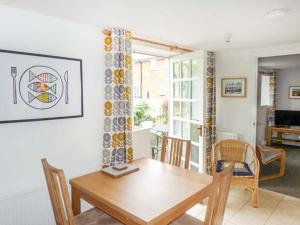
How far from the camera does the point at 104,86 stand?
2.60 m

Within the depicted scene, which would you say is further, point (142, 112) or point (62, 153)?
point (142, 112)

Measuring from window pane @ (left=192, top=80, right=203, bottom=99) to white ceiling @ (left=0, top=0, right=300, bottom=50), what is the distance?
0.74 meters

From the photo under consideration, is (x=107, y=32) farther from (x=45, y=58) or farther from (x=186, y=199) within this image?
(x=186, y=199)

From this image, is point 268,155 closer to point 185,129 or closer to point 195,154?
point 195,154

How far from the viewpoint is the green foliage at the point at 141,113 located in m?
4.28

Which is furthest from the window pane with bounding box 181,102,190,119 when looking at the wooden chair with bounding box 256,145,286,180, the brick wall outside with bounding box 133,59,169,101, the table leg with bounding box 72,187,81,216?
the table leg with bounding box 72,187,81,216

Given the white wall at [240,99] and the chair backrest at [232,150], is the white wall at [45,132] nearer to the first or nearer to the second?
the chair backrest at [232,150]

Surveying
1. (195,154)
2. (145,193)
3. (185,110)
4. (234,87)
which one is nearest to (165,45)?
(185,110)

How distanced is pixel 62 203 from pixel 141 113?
112 inches

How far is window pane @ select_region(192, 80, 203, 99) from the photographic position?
3.43 m

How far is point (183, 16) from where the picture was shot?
210 centimetres

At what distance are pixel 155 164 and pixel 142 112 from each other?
2.05 metres

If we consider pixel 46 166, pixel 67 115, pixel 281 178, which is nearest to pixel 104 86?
pixel 67 115

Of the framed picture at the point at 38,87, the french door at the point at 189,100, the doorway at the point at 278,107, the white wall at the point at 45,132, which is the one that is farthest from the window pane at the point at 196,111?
the doorway at the point at 278,107
